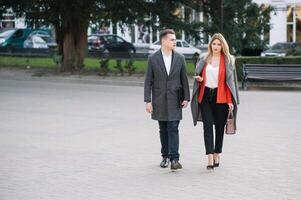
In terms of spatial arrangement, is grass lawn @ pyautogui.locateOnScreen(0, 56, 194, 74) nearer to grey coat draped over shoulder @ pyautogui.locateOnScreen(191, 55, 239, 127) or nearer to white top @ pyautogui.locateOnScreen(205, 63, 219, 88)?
grey coat draped over shoulder @ pyautogui.locateOnScreen(191, 55, 239, 127)

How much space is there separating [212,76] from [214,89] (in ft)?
0.54

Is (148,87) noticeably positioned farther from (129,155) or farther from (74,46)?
(74,46)

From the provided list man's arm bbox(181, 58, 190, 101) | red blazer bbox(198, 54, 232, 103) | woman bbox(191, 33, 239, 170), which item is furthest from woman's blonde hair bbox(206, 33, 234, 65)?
man's arm bbox(181, 58, 190, 101)

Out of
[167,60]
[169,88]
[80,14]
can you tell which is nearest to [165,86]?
[169,88]

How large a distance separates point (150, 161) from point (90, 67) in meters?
20.0

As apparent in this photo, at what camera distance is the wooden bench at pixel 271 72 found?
68.4 ft

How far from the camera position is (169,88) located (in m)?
8.93

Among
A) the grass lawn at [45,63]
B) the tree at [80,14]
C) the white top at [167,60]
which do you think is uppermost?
the tree at [80,14]

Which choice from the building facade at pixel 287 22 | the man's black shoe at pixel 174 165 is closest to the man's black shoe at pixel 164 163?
the man's black shoe at pixel 174 165

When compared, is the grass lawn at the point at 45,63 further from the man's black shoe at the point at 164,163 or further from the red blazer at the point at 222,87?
the red blazer at the point at 222,87

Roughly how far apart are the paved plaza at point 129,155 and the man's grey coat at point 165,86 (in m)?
0.74

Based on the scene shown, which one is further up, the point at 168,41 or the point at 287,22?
the point at 287,22

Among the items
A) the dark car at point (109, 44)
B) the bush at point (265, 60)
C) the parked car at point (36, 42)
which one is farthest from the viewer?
the parked car at point (36, 42)

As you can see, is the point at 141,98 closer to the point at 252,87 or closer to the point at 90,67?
the point at 252,87
